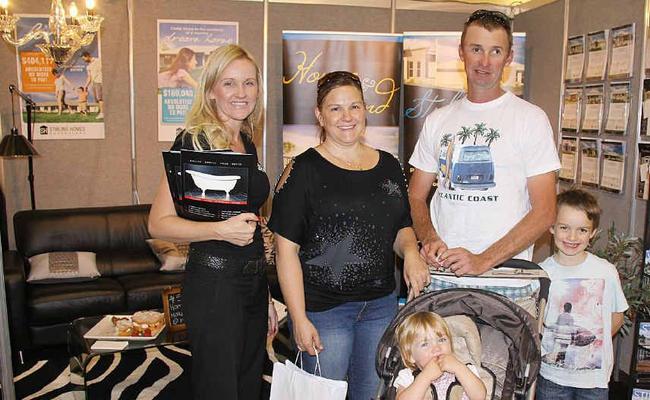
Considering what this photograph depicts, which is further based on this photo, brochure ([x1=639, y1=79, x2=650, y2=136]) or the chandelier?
the chandelier

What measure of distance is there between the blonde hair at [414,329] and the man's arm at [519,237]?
22cm

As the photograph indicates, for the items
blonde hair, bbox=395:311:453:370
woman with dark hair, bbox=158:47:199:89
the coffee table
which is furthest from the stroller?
woman with dark hair, bbox=158:47:199:89

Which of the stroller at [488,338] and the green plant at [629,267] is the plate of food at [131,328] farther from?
the green plant at [629,267]

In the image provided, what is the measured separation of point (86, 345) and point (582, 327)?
7.92 feet

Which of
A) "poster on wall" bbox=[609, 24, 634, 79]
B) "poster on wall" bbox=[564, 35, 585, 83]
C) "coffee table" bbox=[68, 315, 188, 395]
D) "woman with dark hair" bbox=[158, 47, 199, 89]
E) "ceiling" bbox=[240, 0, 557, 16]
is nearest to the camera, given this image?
"coffee table" bbox=[68, 315, 188, 395]

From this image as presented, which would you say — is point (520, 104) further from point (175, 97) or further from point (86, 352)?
point (175, 97)

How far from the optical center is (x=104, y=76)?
4.94 metres

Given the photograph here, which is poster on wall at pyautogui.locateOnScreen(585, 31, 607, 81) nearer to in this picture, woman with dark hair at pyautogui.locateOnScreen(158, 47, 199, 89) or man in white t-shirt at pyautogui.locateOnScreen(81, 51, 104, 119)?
woman with dark hair at pyautogui.locateOnScreen(158, 47, 199, 89)

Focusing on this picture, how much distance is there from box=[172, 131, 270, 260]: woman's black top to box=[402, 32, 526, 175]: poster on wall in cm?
303

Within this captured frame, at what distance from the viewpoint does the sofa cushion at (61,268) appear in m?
4.18

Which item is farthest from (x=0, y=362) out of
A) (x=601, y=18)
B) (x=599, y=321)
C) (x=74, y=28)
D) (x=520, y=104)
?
(x=601, y=18)

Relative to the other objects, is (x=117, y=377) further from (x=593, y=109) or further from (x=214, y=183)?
(x=593, y=109)

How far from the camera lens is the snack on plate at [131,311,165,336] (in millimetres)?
3344

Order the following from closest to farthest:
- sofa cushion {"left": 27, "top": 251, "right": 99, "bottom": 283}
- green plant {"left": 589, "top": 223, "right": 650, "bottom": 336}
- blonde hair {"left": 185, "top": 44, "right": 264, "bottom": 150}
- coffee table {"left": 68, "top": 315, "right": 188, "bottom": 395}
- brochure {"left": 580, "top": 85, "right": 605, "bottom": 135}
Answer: blonde hair {"left": 185, "top": 44, "right": 264, "bottom": 150}, coffee table {"left": 68, "top": 315, "right": 188, "bottom": 395}, green plant {"left": 589, "top": 223, "right": 650, "bottom": 336}, brochure {"left": 580, "top": 85, "right": 605, "bottom": 135}, sofa cushion {"left": 27, "top": 251, "right": 99, "bottom": 283}
